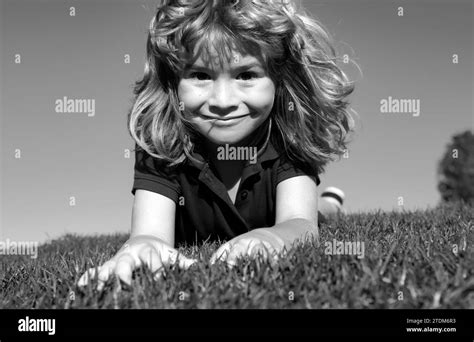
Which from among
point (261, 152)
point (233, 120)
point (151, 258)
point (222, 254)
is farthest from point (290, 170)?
point (151, 258)

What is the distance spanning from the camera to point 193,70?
154 inches

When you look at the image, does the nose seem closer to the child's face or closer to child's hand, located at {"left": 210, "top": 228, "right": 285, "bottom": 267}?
the child's face

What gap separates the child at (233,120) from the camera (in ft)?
12.9

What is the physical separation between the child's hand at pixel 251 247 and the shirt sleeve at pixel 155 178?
1.33m

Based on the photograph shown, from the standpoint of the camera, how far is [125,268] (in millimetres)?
2602

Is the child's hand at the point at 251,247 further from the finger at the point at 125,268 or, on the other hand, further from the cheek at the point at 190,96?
the cheek at the point at 190,96

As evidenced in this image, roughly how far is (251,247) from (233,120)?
4.36 feet

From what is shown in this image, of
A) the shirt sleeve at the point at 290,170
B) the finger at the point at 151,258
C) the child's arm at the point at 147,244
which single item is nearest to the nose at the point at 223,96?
the shirt sleeve at the point at 290,170

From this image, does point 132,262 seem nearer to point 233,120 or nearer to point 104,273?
point 104,273

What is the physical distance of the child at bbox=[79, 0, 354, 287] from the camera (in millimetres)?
3938

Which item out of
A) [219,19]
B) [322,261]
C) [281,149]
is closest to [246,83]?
[219,19]

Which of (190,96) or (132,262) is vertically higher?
(190,96)

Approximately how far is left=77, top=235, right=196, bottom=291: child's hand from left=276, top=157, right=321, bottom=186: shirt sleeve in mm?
1515

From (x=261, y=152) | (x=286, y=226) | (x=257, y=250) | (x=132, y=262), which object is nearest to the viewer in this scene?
(x=132, y=262)
